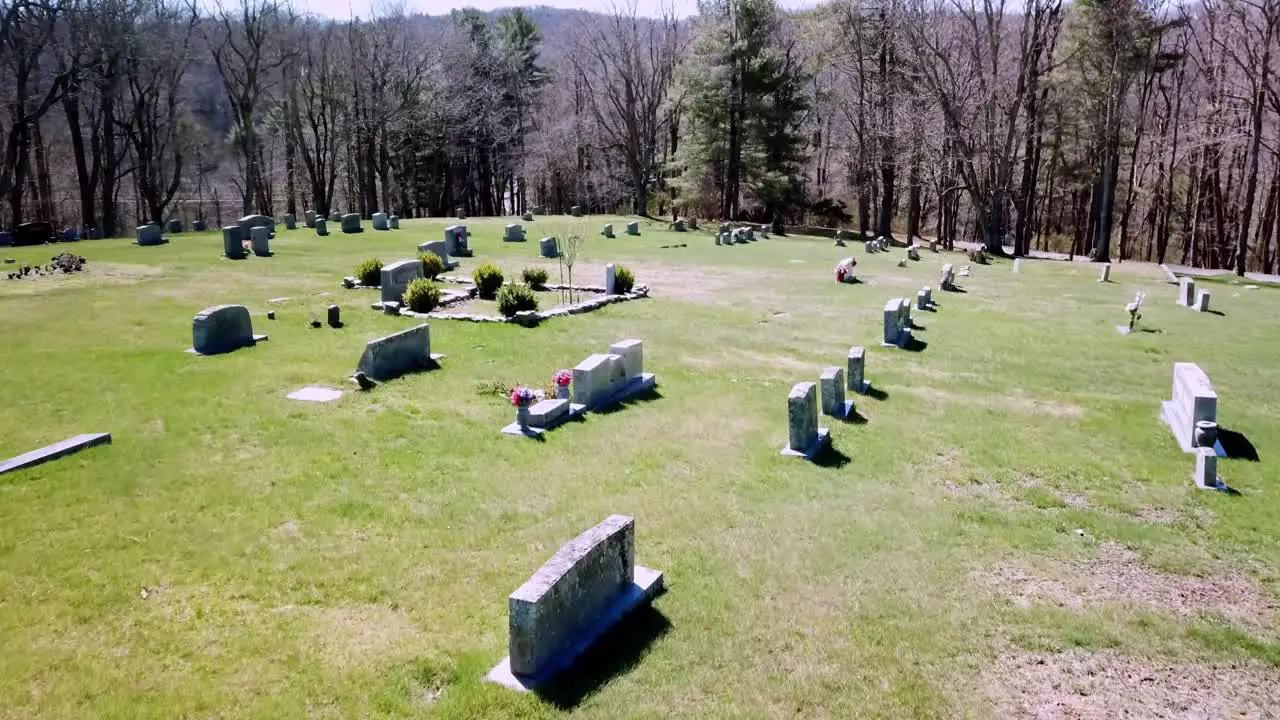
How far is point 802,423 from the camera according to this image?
912 centimetres

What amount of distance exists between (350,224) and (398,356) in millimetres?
23814

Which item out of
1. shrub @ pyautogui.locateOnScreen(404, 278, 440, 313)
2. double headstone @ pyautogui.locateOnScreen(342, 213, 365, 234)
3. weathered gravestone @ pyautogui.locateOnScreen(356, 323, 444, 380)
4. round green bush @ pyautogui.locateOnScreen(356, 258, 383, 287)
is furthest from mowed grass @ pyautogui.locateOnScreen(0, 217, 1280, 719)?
double headstone @ pyautogui.locateOnScreen(342, 213, 365, 234)

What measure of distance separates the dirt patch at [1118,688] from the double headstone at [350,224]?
32628 millimetres

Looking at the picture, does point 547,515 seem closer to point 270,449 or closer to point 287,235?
point 270,449

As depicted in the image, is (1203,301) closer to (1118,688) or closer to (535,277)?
(535,277)

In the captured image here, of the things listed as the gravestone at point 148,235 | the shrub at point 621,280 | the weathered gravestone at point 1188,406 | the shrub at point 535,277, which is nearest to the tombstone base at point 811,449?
the weathered gravestone at point 1188,406

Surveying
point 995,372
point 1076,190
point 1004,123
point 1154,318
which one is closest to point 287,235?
point 995,372

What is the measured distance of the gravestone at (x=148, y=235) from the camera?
90.1 feet

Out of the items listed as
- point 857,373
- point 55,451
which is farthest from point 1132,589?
point 55,451

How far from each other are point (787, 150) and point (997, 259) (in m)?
14.9

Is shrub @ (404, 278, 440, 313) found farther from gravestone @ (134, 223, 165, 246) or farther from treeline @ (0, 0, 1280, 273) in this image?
treeline @ (0, 0, 1280, 273)

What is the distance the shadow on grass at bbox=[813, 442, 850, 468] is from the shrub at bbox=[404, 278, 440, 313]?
1027cm

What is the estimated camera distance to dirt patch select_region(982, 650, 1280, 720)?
475cm

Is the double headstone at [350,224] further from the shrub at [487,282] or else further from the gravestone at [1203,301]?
the gravestone at [1203,301]
